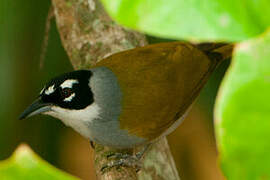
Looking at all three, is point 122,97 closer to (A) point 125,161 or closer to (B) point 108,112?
(B) point 108,112

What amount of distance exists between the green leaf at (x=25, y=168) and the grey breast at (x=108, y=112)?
1876 millimetres

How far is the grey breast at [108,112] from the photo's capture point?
269cm

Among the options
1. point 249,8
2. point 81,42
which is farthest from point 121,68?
point 249,8

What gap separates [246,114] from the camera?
822 millimetres

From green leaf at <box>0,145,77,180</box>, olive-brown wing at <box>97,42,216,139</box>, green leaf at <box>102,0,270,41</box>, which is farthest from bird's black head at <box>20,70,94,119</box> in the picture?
green leaf at <box>0,145,77,180</box>

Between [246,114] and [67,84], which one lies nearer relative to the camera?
[246,114]

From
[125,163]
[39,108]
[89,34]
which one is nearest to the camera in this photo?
[125,163]

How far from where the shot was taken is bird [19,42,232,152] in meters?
2.69

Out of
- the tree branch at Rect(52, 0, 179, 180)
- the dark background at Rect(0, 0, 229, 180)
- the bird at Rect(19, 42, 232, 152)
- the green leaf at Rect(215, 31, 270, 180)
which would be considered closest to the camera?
the green leaf at Rect(215, 31, 270, 180)

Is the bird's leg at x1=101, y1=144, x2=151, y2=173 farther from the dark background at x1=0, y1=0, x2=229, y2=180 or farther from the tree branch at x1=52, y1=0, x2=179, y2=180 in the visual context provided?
the dark background at x1=0, y1=0, x2=229, y2=180

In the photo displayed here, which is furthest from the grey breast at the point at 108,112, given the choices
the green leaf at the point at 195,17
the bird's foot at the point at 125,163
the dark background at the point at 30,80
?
the green leaf at the point at 195,17

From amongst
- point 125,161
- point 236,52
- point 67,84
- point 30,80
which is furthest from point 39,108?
point 236,52

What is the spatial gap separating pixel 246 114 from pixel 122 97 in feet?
6.52

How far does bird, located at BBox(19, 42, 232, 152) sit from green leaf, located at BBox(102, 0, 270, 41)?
68.3 inches
